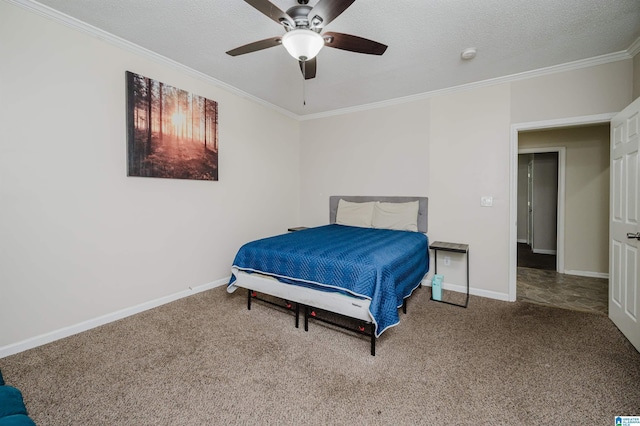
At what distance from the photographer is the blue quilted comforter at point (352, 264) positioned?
6.71 feet

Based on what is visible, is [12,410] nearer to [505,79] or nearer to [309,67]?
[309,67]

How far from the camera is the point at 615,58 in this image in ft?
8.80

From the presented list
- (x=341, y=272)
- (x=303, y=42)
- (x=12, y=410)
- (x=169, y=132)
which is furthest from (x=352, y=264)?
(x=169, y=132)

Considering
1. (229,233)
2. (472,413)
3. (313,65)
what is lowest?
(472,413)

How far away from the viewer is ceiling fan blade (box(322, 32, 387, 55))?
6.01ft

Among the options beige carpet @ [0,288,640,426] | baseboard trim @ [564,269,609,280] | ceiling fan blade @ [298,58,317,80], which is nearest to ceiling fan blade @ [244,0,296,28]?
ceiling fan blade @ [298,58,317,80]

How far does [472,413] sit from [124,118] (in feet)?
11.8

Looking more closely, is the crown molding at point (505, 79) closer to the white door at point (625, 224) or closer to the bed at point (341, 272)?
the white door at point (625, 224)

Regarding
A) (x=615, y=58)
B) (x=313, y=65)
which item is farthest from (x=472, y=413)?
(x=615, y=58)

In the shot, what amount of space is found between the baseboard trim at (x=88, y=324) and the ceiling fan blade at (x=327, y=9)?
303 cm

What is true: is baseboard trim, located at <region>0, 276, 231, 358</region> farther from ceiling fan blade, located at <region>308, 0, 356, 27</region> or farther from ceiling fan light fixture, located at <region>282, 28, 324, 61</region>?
ceiling fan blade, located at <region>308, 0, 356, 27</region>

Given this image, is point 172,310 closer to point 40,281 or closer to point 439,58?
point 40,281

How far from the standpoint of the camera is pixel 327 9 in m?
1.61

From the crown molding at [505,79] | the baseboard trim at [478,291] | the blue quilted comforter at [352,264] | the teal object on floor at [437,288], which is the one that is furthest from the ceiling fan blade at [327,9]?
the baseboard trim at [478,291]
